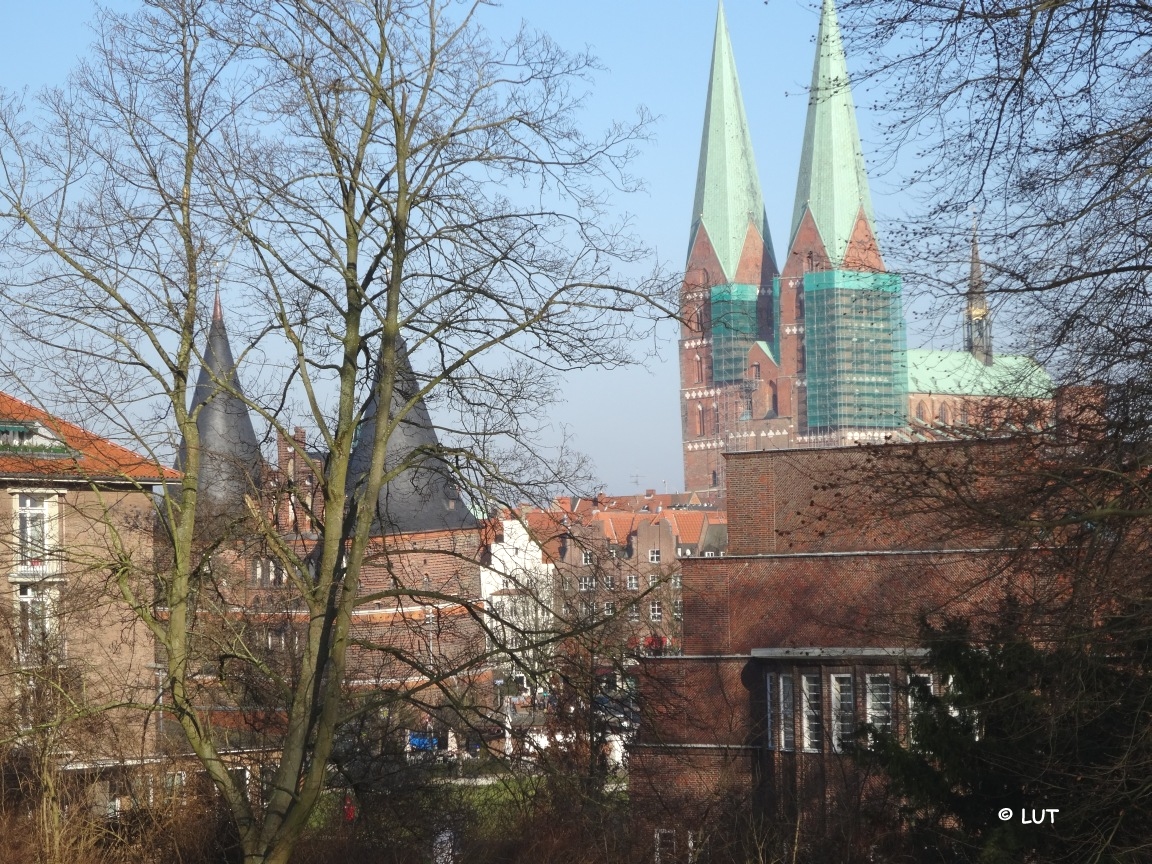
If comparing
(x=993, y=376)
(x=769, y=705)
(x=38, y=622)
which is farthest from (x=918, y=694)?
(x=769, y=705)

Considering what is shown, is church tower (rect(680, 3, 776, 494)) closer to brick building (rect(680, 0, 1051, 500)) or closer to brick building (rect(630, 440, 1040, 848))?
brick building (rect(680, 0, 1051, 500))

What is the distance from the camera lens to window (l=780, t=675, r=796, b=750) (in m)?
26.8

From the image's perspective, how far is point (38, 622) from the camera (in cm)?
1286

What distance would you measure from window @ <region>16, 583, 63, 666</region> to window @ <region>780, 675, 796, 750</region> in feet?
49.5

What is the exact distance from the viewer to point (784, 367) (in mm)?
164500

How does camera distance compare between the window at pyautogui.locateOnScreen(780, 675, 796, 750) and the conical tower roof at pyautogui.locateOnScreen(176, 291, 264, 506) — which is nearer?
the conical tower roof at pyautogui.locateOnScreen(176, 291, 264, 506)

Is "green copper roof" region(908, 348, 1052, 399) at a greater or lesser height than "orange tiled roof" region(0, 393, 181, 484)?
greater

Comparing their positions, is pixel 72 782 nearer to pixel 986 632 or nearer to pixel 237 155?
pixel 237 155

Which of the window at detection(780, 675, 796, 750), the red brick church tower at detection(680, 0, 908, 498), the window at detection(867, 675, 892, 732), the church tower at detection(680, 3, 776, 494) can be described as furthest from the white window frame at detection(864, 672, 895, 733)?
the church tower at detection(680, 3, 776, 494)

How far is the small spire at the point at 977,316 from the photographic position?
8.30 meters

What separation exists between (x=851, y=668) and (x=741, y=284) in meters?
138

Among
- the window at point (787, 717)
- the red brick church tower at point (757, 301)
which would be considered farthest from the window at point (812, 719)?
the red brick church tower at point (757, 301)

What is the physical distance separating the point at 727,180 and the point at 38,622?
15557cm

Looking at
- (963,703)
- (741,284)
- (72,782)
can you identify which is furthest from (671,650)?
(741,284)
